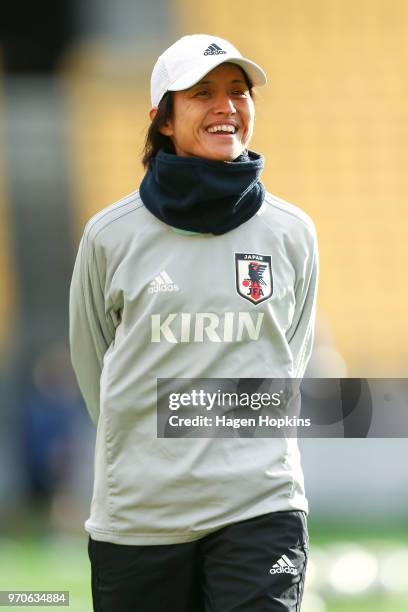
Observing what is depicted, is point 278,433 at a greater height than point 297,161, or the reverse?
point 297,161

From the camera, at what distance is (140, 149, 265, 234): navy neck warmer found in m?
3.01

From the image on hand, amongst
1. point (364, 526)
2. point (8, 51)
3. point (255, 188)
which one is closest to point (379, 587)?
point (364, 526)

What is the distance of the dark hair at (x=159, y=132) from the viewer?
125 inches

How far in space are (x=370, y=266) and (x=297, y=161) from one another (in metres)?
1.08

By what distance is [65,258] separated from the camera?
10336mm

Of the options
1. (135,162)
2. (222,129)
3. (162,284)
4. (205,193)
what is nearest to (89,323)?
(162,284)

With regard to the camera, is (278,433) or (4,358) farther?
(4,358)

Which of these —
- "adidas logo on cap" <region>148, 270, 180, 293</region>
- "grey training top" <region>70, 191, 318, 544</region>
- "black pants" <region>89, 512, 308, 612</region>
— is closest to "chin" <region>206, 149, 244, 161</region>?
"grey training top" <region>70, 191, 318, 544</region>

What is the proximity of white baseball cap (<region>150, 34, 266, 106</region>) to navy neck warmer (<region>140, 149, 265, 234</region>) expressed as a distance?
189 mm

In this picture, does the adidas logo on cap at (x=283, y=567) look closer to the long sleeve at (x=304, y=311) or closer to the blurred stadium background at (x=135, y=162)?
the long sleeve at (x=304, y=311)

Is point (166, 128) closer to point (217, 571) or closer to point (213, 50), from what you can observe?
point (213, 50)

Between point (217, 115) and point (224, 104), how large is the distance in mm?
33

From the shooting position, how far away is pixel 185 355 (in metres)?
2.96

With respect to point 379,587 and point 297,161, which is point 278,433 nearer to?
point 379,587
